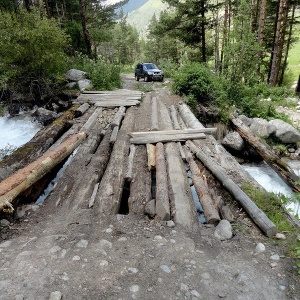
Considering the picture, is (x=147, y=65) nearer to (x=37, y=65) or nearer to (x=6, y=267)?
(x=37, y=65)

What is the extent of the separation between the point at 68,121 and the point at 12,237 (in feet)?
21.7

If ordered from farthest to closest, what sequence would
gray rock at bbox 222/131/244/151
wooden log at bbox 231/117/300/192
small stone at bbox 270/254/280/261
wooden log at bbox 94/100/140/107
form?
wooden log at bbox 94/100/140/107, gray rock at bbox 222/131/244/151, wooden log at bbox 231/117/300/192, small stone at bbox 270/254/280/261

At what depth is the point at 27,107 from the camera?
13.8 meters

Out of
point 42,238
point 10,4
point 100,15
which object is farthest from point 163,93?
point 100,15

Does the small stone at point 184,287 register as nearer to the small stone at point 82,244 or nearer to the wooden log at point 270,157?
the small stone at point 82,244

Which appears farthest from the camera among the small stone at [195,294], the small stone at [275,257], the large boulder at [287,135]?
the large boulder at [287,135]

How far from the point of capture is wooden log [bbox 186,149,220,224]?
4262 millimetres

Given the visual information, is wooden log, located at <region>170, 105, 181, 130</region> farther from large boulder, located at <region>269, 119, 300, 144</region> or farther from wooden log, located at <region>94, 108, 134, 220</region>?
large boulder, located at <region>269, 119, 300, 144</region>

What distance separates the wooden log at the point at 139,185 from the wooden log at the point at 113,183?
0.24 metres

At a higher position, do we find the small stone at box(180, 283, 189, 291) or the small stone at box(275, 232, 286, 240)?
the small stone at box(180, 283, 189, 291)

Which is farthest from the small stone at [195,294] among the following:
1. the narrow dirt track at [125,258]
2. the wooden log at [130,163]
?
the wooden log at [130,163]

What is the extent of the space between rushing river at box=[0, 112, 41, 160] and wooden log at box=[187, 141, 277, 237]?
7.40m

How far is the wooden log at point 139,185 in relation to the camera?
4.70m

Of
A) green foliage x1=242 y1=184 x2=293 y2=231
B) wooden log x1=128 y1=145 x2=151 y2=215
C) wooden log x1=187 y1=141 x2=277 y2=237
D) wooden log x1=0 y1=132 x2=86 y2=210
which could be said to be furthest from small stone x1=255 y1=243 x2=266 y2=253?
wooden log x1=0 y1=132 x2=86 y2=210
